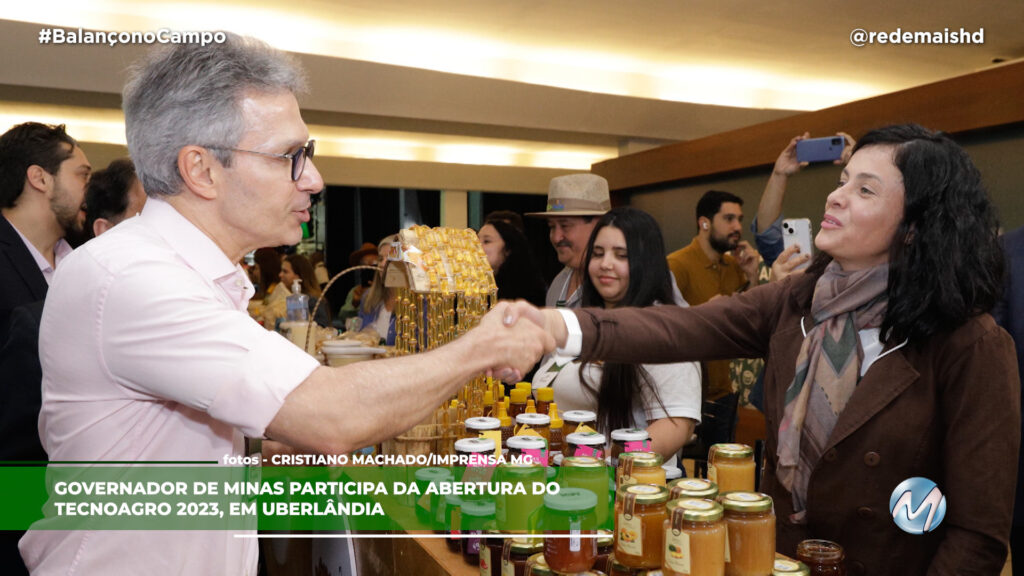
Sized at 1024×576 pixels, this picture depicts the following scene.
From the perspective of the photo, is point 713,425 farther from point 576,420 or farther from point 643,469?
point 643,469

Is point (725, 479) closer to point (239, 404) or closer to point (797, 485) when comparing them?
point (797, 485)

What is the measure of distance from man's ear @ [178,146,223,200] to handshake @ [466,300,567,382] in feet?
1.80

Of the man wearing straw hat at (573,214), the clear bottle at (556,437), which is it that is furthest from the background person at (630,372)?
the man wearing straw hat at (573,214)

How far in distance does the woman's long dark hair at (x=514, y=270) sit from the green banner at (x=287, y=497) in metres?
2.48

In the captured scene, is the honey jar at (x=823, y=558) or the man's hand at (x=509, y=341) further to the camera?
the man's hand at (x=509, y=341)

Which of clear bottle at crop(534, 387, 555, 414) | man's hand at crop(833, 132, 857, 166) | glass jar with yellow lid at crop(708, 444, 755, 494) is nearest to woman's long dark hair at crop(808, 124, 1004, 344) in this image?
man's hand at crop(833, 132, 857, 166)

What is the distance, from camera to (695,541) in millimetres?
1065

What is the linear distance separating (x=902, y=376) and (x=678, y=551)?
68cm

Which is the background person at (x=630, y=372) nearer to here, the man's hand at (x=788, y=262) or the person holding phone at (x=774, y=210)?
the man's hand at (x=788, y=262)

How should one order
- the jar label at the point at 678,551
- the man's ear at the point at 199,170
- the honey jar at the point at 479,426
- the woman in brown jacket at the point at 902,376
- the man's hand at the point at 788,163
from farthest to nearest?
the man's hand at the point at 788,163, the honey jar at the point at 479,426, the woman in brown jacket at the point at 902,376, the man's ear at the point at 199,170, the jar label at the point at 678,551

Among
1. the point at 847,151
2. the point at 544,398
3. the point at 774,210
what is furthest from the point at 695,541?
the point at 774,210

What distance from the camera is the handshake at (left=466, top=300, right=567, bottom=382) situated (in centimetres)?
146

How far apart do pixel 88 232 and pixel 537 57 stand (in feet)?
15.4

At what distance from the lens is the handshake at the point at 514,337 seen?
1.46 metres
